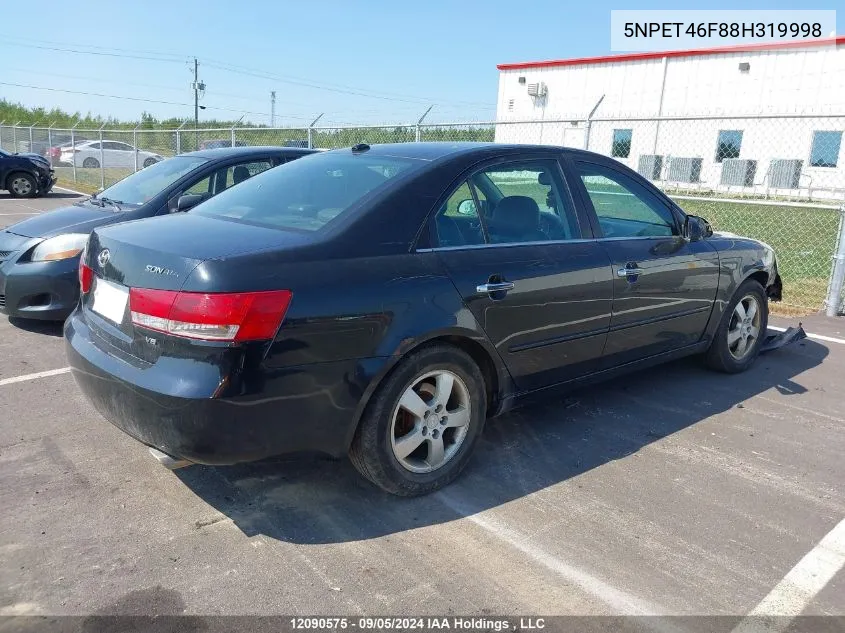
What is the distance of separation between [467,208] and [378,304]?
83 cm

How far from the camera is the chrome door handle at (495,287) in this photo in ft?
10.8

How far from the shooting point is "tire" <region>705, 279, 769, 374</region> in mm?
5086

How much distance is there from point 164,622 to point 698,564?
6.71 feet

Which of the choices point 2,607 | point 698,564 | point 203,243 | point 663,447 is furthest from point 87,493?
point 663,447

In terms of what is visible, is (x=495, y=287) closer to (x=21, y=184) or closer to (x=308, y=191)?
(x=308, y=191)

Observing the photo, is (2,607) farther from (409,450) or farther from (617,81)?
(617,81)

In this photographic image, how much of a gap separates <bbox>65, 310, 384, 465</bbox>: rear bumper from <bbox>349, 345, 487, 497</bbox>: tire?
141 millimetres

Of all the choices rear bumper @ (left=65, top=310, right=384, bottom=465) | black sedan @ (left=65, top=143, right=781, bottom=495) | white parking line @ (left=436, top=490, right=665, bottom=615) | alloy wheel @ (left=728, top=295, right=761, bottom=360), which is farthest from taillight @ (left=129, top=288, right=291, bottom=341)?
alloy wheel @ (left=728, top=295, right=761, bottom=360)

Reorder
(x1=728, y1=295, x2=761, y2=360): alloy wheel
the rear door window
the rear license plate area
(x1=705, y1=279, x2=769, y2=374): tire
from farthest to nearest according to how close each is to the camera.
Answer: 1. (x1=728, y1=295, x2=761, y2=360): alloy wheel
2. (x1=705, y1=279, x2=769, y2=374): tire
3. the rear door window
4. the rear license plate area

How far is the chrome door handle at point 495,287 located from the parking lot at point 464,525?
3.09ft

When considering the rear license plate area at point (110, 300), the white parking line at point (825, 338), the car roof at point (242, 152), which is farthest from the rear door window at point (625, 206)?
the car roof at point (242, 152)

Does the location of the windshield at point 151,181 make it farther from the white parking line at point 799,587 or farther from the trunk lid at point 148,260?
the white parking line at point 799,587

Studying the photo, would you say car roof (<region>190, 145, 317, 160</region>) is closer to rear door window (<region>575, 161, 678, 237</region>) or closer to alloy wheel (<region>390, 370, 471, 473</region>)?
rear door window (<region>575, 161, 678, 237</region>)

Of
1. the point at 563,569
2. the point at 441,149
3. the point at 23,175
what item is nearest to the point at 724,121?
the point at 23,175
